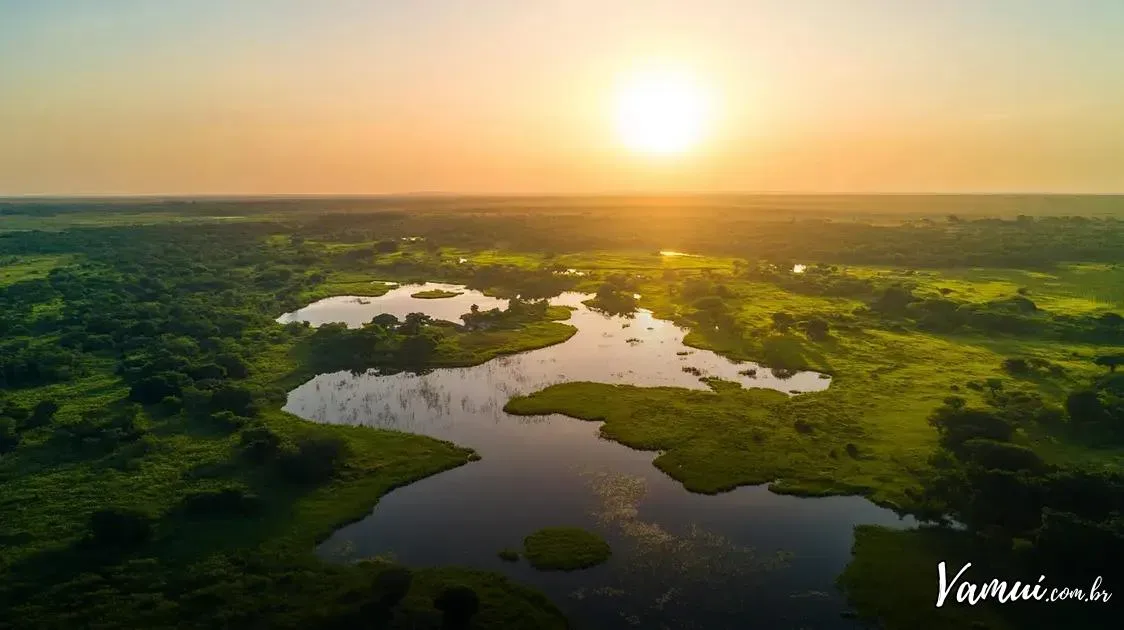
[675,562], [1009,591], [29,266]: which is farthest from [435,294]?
[1009,591]

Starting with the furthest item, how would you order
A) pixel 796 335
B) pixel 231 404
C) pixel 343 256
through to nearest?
pixel 343 256 < pixel 796 335 < pixel 231 404

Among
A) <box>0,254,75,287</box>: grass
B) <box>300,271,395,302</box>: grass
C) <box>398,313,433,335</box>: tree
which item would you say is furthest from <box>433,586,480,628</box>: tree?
<box>0,254,75,287</box>: grass

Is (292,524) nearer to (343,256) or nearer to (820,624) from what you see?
(820,624)

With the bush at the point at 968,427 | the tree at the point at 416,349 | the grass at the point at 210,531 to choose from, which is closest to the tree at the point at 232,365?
the grass at the point at 210,531

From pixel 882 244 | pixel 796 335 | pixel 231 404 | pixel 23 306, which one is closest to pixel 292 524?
pixel 231 404

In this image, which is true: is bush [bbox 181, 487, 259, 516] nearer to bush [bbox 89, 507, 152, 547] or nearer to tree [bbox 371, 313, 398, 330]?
bush [bbox 89, 507, 152, 547]

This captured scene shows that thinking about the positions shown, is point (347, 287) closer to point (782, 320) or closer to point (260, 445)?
point (782, 320)
